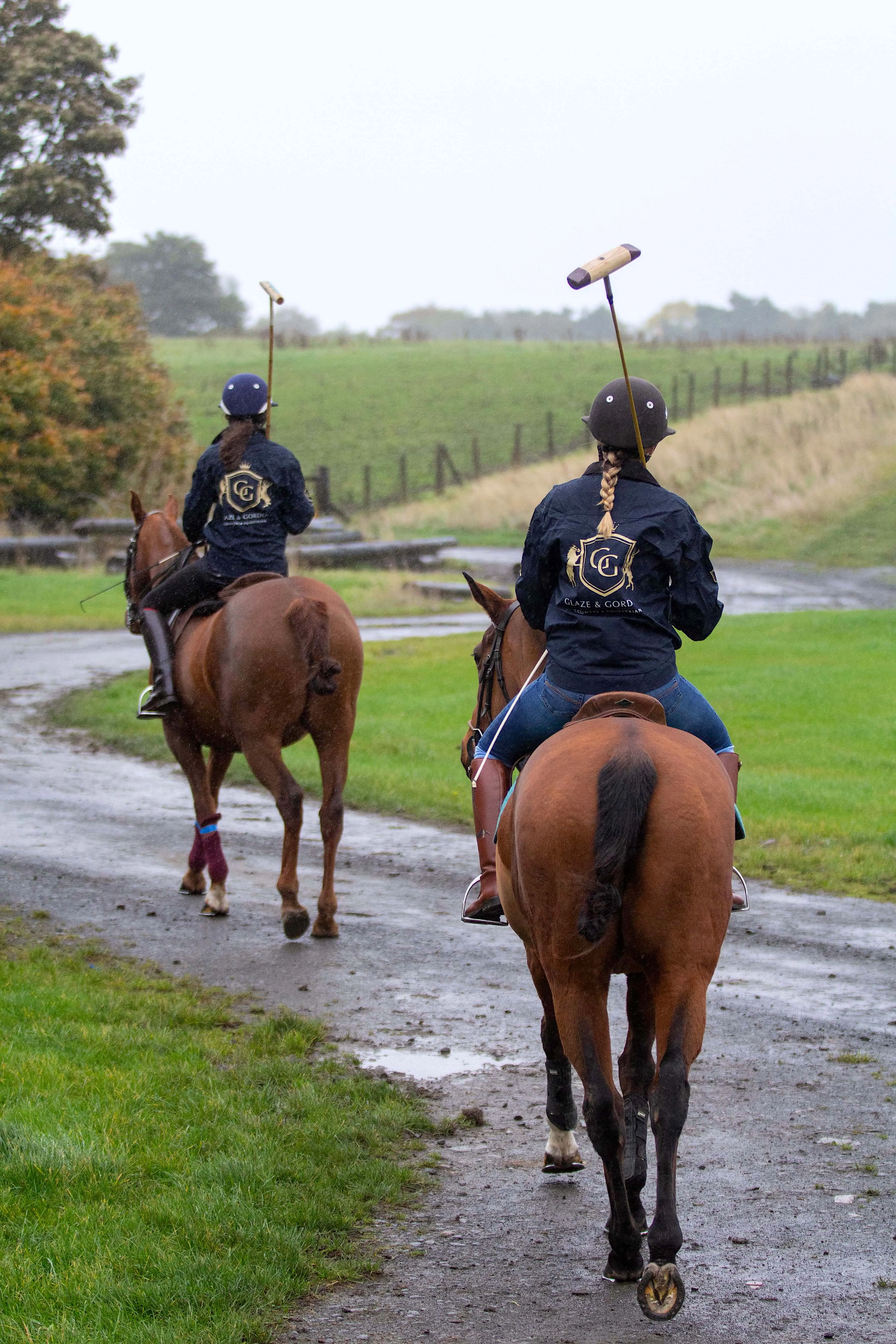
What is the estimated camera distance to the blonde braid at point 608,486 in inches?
186

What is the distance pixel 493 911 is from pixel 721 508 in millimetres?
37512

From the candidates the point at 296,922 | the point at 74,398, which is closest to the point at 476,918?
the point at 296,922

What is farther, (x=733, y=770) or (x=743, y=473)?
(x=743, y=473)

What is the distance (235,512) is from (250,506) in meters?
0.11

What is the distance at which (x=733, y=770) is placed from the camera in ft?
16.7

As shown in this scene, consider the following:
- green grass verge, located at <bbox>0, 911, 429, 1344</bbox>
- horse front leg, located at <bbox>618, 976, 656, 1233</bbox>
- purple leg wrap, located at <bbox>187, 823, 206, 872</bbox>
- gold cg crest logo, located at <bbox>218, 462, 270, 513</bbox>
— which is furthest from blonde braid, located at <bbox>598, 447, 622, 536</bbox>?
purple leg wrap, located at <bbox>187, 823, 206, 872</bbox>

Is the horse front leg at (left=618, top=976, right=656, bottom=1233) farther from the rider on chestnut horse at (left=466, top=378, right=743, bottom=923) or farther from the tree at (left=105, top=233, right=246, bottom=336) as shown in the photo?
the tree at (left=105, top=233, right=246, bottom=336)

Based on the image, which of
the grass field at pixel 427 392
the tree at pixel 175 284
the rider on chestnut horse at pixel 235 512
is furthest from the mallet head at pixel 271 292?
the tree at pixel 175 284

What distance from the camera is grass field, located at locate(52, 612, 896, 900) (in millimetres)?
10539

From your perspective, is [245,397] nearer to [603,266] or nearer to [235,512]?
[235,512]

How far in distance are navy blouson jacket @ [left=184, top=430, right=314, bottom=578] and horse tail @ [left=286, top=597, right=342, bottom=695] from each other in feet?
2.04

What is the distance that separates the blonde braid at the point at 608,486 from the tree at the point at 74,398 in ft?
83.7

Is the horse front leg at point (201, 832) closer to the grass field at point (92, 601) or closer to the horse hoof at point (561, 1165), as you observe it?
the horse hoof at point (561, 1165)

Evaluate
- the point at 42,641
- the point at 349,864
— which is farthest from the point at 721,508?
the point at 349,864
